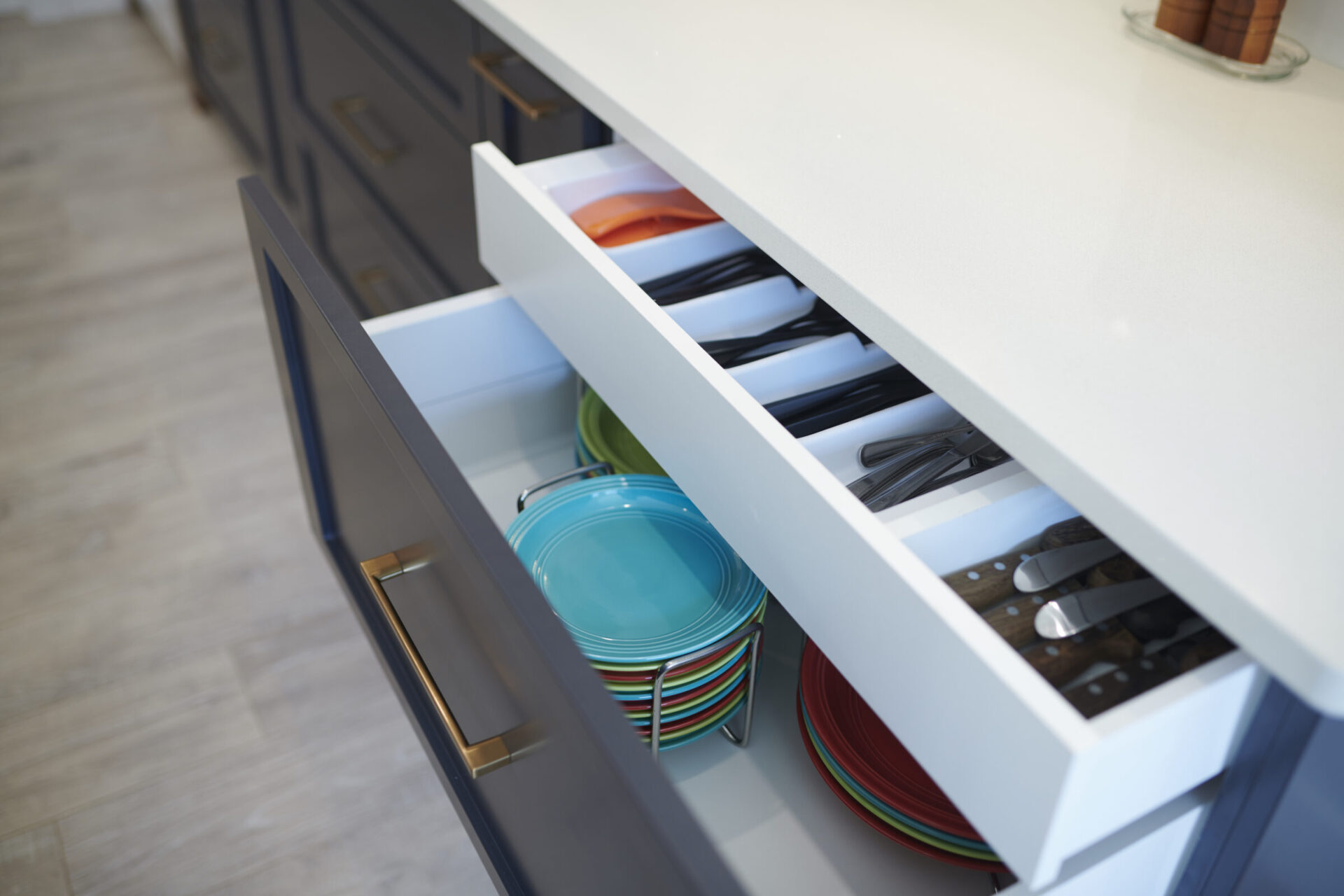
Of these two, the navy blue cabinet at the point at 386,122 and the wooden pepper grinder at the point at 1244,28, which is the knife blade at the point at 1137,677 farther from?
the navy blue cabinet at the point at 386,122

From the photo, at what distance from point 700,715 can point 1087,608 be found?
37 cm

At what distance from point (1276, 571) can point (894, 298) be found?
278 millimetres

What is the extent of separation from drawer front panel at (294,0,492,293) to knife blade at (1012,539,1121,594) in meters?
0.89

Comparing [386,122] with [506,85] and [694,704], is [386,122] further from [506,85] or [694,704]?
[694,704]

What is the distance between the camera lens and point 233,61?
7.63 ft

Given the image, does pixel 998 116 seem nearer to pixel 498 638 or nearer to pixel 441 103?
pixel 498 638

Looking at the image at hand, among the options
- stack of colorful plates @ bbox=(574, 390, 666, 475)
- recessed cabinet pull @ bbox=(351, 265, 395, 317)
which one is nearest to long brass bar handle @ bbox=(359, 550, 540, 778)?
stack of colorful plates @ bbox=(574, 390, 666, 475)

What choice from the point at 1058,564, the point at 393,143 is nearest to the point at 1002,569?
the point at 1058,564

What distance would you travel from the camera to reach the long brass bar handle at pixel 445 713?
702 mm

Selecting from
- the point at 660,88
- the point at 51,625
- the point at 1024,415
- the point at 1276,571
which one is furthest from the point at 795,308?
the point at 51,625

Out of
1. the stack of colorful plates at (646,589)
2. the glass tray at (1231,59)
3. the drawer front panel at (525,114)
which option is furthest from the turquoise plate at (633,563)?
the glass tray at (1231,59)

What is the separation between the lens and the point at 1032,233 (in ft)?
2.49

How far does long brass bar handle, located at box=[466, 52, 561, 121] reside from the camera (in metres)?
1.14

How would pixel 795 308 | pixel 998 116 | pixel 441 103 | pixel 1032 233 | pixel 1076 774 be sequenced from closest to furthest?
pixel 1076 774 → pixel 1032 233 → pixel 998 116 → pixel 795 308 → pixel 441 103
